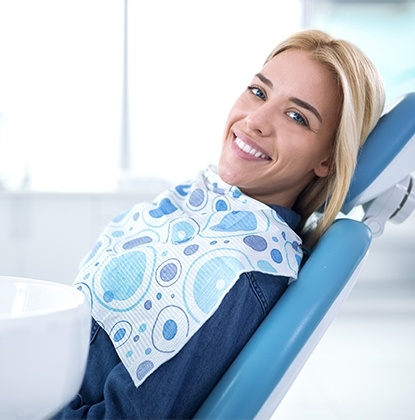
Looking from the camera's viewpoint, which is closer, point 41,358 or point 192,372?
point 41,358

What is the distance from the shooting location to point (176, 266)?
1379 millimetres

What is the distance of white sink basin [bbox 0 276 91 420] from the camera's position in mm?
791

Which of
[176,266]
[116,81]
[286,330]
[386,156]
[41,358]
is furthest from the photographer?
[116,81]

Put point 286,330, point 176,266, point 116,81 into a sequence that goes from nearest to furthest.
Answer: point 286,330 → point 176,266 → point 116,81

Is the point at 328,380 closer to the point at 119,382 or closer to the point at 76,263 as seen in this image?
the point at 76,263

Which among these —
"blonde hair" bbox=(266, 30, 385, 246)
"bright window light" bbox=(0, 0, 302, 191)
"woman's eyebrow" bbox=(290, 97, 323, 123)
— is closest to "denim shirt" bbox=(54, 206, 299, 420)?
"blonde hair" bbox=(266, 30, 385, 246)

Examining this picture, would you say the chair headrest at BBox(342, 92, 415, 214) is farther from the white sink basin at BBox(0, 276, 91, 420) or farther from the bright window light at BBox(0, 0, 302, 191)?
the bright window light at BBox(0, 0, 302, 191)

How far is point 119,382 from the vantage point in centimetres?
128

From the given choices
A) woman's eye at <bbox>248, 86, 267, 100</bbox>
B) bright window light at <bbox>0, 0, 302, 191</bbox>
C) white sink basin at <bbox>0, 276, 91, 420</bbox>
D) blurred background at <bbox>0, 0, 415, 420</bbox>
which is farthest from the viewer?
bright window light at <bbox>0, 0, 302, 191</bbox>

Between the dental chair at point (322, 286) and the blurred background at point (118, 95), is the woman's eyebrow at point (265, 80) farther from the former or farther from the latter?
the blurred background at point (118, 95)

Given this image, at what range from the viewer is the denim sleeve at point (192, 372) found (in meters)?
1.26

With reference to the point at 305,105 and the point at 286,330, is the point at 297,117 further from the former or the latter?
the point at 286,330

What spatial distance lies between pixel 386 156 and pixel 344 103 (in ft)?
0.44

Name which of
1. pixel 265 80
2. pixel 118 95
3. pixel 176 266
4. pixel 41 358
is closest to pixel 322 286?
pixel 176 266
